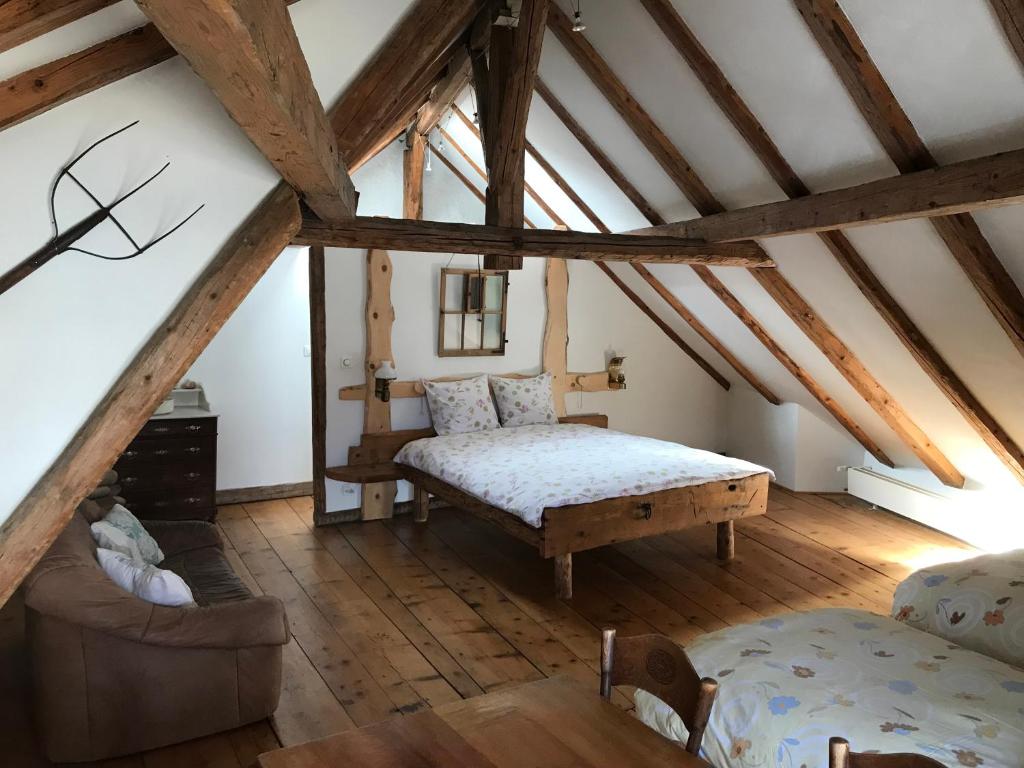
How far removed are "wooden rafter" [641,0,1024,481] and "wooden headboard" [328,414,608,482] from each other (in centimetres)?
264

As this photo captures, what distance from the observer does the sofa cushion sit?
10.9ft

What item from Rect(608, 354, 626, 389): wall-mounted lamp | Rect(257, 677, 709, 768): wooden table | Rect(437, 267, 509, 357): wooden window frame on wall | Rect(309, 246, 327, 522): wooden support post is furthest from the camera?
Rect(608, 354, 626, 389): wall-mounted lamp

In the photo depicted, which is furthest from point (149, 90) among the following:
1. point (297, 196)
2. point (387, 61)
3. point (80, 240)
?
point (387, 61)

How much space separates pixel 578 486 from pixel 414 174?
345cm

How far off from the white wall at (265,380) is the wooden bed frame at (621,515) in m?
1.35

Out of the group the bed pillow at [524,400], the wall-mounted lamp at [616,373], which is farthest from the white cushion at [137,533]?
the wall-mounted lamp at [616,373]

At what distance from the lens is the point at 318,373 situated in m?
5.48

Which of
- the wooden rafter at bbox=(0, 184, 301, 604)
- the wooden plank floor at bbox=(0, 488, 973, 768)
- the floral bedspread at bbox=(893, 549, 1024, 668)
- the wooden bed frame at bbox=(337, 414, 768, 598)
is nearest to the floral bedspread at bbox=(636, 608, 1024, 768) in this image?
the floral bedspread at bbox=(893, 549, 1024, 668)

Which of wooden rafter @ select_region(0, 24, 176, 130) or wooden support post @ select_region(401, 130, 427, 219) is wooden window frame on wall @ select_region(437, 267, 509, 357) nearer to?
wooden support post @ select_region(401, 130, 427, 219)

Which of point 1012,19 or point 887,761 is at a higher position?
point 1012,19

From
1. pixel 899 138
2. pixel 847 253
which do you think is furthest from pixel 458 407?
pixel 899 138

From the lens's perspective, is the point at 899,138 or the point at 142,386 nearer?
the point at 142,386

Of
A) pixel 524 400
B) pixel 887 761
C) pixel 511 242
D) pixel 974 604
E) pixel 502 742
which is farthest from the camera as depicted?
pixel 524 400

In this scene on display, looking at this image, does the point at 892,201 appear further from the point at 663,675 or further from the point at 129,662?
the point at 129,662
